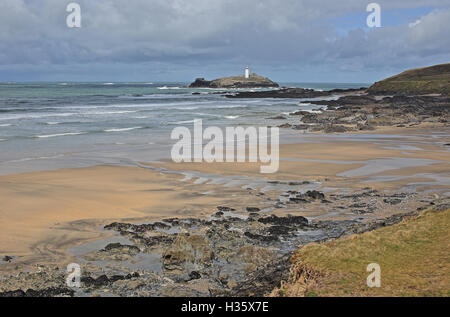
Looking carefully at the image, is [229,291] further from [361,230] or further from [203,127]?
[203,127]

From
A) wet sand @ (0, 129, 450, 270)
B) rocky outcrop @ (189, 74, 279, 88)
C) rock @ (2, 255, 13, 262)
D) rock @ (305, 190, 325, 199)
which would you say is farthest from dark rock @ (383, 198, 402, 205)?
rocky outcrop @ (189, 74, 279, 88)

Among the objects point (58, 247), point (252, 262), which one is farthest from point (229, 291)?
point (58, 247)

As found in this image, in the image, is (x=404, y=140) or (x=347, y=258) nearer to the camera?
(x=347, y=258)

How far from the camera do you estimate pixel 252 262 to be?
9000mm

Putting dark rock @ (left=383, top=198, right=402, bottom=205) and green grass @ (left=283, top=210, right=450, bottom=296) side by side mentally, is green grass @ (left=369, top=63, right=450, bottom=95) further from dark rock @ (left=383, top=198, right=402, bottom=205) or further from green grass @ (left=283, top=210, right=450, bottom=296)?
green grass @ (left=283, top=210, right=450, bottom=296)

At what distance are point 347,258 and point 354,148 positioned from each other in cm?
1962
